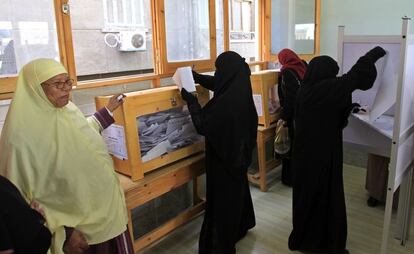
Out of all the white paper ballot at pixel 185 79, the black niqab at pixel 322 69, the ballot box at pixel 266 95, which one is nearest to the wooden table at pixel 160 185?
the white paper ballot at pixel 185 79

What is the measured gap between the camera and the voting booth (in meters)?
1.82

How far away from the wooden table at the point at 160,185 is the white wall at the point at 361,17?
8.09ft

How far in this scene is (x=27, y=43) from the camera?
6.78ft

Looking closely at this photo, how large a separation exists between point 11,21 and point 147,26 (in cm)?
131

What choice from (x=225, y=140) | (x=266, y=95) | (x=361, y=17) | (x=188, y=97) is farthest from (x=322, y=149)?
(x=361, y=17)

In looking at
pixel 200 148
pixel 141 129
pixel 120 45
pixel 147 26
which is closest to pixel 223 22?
pixel 147 26

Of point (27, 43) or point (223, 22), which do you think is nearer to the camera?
point (27, 43)

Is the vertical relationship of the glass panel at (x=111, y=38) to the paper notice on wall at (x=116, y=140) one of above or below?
above

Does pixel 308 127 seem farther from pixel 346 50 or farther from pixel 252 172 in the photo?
pixel 252 172

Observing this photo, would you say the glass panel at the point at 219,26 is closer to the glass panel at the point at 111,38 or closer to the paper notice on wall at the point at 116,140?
the glass panel at the point at 111,38

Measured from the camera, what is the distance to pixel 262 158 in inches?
136

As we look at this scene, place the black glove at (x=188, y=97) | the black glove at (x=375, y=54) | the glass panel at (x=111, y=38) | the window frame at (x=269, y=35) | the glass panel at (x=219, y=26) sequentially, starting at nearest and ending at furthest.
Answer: the black glove at (x=375, y=54), the black glove at (x=188, y=97), the glass panel at (x=111, y=38), the glass panel at (x=219, y=26), the window frame at (x=269, y=35)

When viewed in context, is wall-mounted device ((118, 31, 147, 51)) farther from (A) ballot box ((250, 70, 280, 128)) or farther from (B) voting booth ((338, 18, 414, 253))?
(B) voting booth ((338, 18, 414, 253))

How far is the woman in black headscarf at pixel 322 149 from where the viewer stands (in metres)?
2.12
